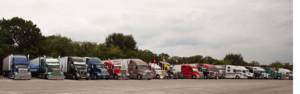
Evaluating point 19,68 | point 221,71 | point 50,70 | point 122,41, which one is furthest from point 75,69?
point 122,41

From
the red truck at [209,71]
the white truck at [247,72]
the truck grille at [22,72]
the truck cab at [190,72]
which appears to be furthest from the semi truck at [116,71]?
the white truck at [247,72]

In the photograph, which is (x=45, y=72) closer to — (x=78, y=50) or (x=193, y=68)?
(x=193, y=68)

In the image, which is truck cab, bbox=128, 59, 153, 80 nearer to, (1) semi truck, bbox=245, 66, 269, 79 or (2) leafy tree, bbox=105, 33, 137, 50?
(1) semi truck, bbox=245, 66, 269, 79

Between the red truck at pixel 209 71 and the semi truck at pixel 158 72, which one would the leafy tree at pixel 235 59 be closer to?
the red truck at pixel 209 71

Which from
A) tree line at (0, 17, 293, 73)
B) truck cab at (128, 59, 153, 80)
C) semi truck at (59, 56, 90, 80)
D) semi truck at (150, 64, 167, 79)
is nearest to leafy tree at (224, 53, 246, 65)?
tree line at (0, 17, 293, 73)

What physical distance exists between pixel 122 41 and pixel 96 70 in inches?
1895

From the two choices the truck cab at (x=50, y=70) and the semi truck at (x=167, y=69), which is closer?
the truck cab at (x=50, y=70)

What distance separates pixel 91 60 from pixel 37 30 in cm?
2620

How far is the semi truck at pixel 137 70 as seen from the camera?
131 feet

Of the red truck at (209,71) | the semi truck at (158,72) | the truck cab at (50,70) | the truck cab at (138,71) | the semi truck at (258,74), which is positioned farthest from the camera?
the semi truck at (258,74)

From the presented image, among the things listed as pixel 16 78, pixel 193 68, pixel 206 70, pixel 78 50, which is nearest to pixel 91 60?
pixel 16 78

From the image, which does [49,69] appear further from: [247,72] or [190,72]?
[247,72]

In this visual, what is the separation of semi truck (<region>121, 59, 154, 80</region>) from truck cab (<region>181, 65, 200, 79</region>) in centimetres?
1179

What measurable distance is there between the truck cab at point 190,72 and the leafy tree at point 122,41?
120 feet
